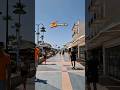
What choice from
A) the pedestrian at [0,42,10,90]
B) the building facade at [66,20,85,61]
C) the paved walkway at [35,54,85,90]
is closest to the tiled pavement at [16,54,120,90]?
the paved walkway at [35,54,85,90]

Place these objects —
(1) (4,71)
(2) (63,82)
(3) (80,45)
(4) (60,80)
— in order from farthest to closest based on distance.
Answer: (3) (80,45) → (4) (60,80) → (2) (63,82) → (1) (4,71)

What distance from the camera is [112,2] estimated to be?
2794 centimetres

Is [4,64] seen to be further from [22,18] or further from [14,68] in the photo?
[22,18]

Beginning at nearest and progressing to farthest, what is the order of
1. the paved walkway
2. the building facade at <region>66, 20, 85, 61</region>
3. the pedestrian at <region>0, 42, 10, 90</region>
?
the pedestrian at <region>0, 42, 10, 90</region> < the paved walkway < the building facade at <region>66, 20, 85, 61</region>

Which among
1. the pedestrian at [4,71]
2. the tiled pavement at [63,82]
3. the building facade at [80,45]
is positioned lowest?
the tiled pavement at [63,82]

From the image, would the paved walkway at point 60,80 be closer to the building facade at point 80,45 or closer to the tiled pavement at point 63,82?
the tiled pavement at point 63,82

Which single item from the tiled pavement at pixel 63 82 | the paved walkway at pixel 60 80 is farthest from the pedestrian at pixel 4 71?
the paved walkway at pixel 60 80

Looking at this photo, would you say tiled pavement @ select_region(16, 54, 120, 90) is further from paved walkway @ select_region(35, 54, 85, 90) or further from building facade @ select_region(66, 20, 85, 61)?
building facade @ select_region(66, 20, 85, 61)

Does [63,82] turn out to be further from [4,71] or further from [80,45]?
[80,45]

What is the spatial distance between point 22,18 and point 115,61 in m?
15.3

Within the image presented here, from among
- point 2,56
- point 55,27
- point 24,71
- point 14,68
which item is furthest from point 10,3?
point 55,27

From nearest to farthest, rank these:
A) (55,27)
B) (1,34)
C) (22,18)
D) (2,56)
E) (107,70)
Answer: (2,56) → (107,70) → (1,34) → (22,18) → (55,27)

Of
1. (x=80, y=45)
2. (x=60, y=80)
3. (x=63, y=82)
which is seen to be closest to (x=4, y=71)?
(x=63, y=82)

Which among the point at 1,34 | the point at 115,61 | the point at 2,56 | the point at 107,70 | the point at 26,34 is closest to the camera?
the point at 2,56
